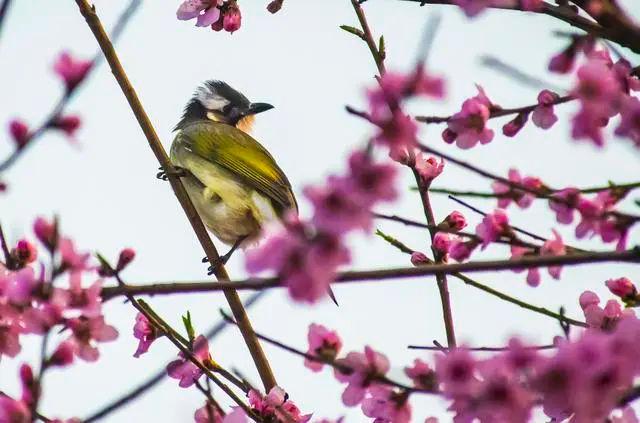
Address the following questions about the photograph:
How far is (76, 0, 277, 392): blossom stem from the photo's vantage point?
11.4 ft

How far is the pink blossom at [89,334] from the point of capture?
2.38 metres

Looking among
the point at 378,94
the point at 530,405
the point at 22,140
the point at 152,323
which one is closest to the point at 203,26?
the point at 152,323

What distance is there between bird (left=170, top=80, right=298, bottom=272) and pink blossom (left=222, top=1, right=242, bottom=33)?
1.34m

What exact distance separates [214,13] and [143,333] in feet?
5.08

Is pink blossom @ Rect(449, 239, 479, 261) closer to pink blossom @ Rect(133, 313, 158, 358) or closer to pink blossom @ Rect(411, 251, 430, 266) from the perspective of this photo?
pink blossom @ Rect(411, 251, 430, 266)

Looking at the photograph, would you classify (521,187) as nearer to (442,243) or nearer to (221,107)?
(442,243)

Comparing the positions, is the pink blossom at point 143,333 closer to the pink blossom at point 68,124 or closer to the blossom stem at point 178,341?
the blossom stem at point 178,341

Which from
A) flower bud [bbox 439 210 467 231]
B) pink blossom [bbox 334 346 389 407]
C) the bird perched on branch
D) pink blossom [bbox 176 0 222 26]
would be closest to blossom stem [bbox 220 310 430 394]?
pink blossom [bbox 334 346 389 407]

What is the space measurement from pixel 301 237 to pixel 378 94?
0.35m

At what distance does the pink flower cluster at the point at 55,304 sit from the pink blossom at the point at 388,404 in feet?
2.20

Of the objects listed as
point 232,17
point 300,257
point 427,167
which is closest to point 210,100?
point 232,17

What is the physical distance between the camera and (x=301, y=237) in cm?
182

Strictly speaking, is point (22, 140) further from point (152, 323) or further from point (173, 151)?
point (173, 151)

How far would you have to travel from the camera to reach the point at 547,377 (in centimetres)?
189
